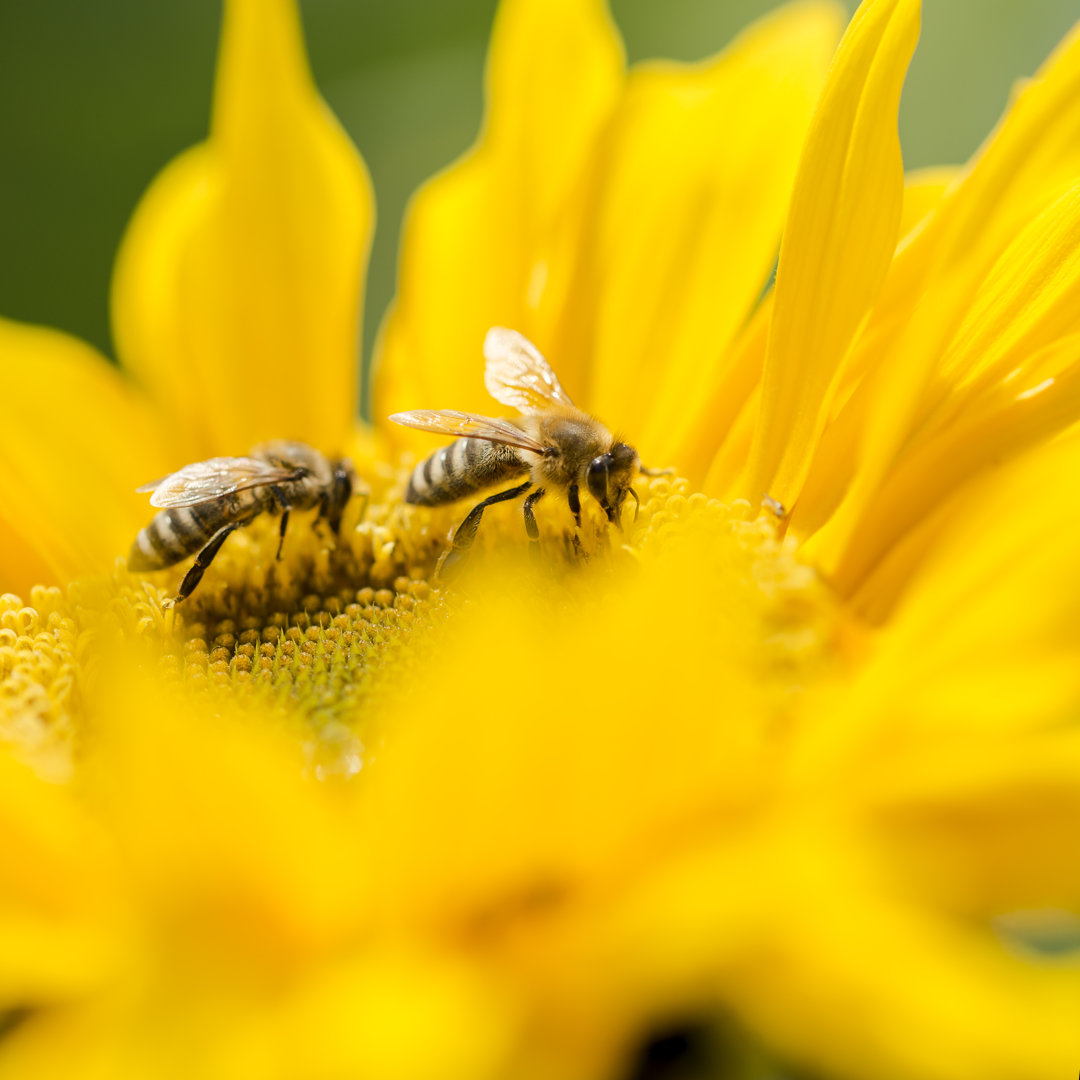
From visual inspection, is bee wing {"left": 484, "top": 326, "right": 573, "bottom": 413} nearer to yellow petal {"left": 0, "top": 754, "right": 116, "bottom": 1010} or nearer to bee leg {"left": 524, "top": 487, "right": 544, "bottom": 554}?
bee leg {"left": 524, "top": 487, "right": 544, "bottom": 554}

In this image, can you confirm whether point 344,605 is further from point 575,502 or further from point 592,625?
point 592,625

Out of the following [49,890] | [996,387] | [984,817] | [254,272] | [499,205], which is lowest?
[984,817]

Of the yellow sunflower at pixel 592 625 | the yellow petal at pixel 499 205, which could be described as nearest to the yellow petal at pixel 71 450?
the yellow sunflower at pixel 592 625

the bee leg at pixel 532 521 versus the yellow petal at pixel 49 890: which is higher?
the bee leg at pixel 532 521

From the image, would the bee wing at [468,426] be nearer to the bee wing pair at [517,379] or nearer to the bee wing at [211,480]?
the bee wing pair at [517,379]

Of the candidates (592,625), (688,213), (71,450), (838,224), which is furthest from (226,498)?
(592,625)

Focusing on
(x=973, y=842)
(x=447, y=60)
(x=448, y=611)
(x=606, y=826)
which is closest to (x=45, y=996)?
(x=606, y=826)
